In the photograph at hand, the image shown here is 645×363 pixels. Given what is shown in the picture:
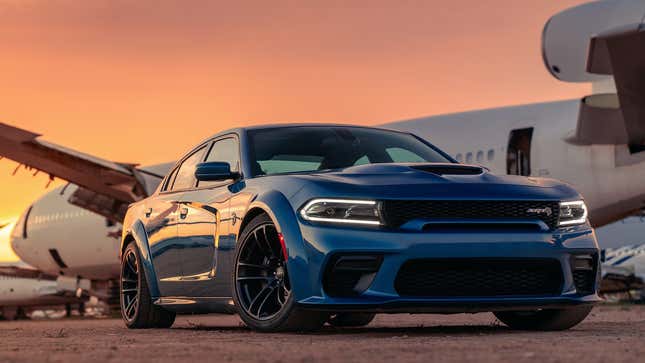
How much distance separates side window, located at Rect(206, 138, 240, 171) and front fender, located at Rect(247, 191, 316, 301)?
127cm

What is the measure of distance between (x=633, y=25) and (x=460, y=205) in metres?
6.69

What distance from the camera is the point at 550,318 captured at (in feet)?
25.8

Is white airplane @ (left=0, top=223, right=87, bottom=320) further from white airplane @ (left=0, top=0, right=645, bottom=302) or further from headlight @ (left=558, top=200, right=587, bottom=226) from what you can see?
headlight @ (left=558, top=200, right=587, bottom=226)

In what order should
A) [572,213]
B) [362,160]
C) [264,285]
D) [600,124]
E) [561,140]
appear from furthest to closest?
[561,140] < [600,124] < [362,160] < [264,285] < [572,213]

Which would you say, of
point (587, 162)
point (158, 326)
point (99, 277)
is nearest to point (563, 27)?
point (587, 162)

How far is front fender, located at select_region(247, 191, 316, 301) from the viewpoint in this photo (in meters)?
6.93

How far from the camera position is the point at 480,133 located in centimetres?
2395

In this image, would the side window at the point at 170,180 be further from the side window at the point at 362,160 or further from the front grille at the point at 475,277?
the front grille at the point at 475,277

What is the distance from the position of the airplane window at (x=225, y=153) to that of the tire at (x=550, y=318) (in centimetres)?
243

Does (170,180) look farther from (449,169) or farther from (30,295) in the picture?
(30,295)

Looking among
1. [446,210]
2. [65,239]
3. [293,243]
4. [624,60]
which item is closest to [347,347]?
[293,243]

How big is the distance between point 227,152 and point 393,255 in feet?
8.13

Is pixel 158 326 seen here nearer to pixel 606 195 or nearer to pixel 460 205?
pixel 460 205

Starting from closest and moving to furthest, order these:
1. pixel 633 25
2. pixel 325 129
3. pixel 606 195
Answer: pixel 325 129
pixel 633 25
pixel 606 195
